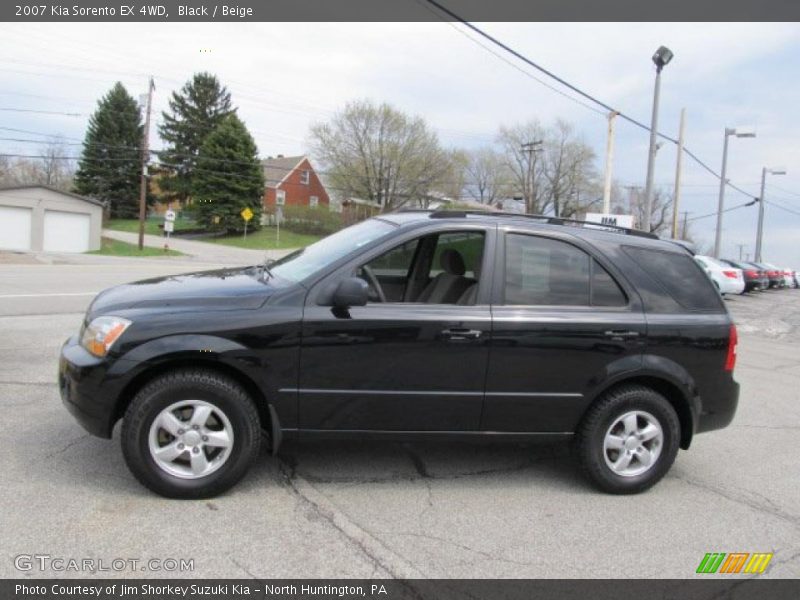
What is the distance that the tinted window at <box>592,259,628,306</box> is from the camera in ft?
13.4

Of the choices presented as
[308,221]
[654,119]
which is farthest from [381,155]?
[654,119]

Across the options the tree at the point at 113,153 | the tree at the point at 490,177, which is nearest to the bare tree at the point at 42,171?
the tree at the point at 113,153

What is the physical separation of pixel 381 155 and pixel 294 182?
2140cm

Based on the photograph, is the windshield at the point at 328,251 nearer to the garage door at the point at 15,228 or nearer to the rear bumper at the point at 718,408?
the rear bumper at the point at 718,408

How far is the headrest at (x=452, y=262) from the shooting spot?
14.2 feet

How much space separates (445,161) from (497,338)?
56344 mm

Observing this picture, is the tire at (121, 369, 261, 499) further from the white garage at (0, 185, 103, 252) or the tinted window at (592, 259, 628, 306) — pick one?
the white garage at (0, 185, 103, 252)

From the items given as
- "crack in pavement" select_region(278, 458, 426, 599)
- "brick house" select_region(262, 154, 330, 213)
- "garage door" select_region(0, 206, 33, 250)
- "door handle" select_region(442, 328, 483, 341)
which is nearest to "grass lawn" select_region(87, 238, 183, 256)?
"garage door" select_region(0, 206, 33, 250)

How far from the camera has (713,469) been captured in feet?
15.4

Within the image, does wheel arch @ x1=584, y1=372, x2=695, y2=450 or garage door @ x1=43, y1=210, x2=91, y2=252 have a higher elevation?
garage door @ x1=43, y1=210, x2=91, y2=252

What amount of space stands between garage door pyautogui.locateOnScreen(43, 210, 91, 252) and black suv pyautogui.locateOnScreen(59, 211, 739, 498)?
37821 millimetres

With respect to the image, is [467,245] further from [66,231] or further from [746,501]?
[66,231]

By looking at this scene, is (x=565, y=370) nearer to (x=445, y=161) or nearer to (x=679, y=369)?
(x=679, y=369)

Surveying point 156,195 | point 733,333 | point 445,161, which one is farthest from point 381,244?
point 156,195
